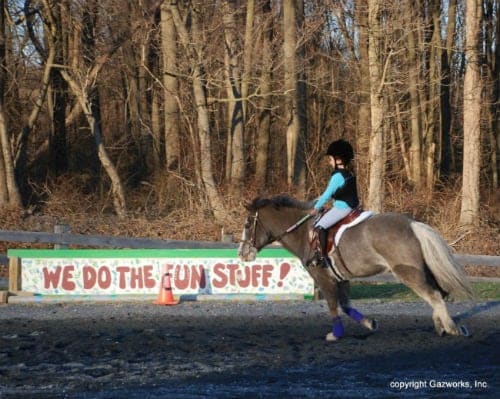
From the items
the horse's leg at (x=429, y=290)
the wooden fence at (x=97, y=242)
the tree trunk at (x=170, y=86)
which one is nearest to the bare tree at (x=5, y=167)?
the tree trunk at (x=170, y=86)

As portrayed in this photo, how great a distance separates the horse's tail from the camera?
36.7ft

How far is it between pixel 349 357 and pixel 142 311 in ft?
18.6

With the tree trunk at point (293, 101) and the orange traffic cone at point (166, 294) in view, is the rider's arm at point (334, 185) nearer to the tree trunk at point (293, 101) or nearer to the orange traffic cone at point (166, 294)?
the orange traffic cone at point (166, 294)

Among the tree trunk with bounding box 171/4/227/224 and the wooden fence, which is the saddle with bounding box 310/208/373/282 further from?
the tree trunk with bounding box 171/4/227/224

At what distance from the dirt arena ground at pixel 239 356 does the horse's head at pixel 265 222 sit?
1173 mm

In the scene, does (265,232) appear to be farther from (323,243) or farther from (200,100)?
(200,100)

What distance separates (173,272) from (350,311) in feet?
17.0

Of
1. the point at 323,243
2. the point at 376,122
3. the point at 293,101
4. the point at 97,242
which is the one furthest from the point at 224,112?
the point at 323,243

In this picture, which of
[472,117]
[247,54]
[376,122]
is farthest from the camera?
[247,54]

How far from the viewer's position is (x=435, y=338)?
11.3 meters

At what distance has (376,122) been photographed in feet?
83.4

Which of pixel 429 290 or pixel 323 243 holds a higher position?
pixel 323 243

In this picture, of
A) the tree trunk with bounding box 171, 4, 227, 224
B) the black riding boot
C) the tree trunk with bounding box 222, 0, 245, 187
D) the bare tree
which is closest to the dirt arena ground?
the black riding boot

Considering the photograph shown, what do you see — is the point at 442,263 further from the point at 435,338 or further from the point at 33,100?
the point at 33,100
